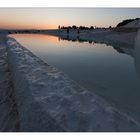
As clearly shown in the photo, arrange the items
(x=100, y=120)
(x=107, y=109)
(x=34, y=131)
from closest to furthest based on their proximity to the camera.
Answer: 1. (x=34, y=131)
2. (x=100, y=120)
3. (x=107, y=109)

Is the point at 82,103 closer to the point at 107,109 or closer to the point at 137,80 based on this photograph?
the point at 107,109

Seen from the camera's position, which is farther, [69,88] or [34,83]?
[34,83]

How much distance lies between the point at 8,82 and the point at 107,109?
3286mm

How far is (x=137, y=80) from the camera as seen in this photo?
580 centimetres

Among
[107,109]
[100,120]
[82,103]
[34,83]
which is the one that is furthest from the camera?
[34,83]

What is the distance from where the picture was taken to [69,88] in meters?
4.63

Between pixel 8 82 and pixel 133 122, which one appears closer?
pixel 133 122

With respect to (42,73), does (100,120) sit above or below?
above

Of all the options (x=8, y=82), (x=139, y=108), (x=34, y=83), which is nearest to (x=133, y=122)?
(x=139, y=108)
